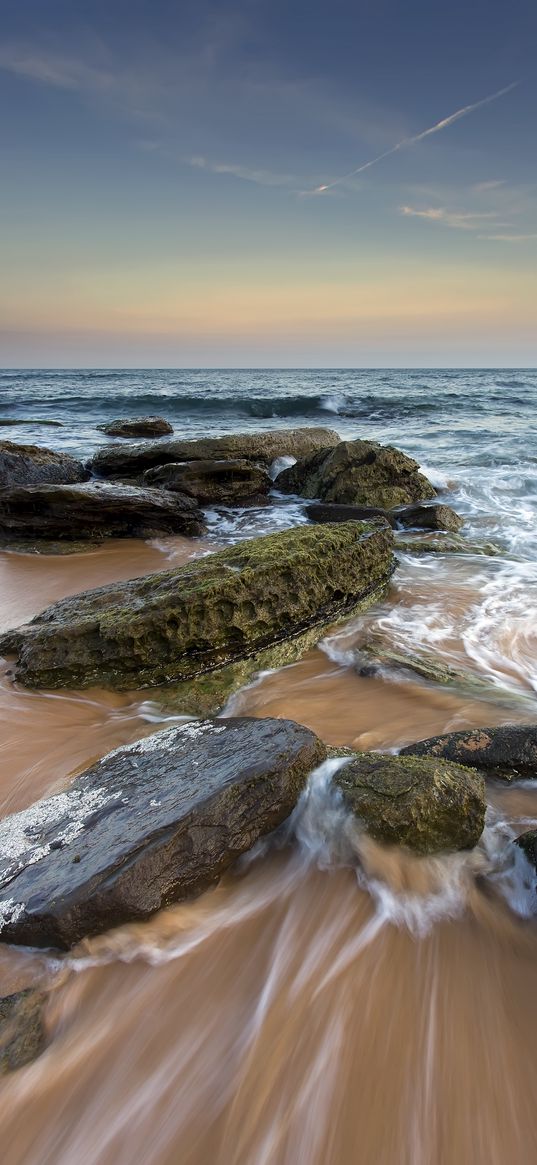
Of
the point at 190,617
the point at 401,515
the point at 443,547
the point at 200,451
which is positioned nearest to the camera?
the point at 190,617

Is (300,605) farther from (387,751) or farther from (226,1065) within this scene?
(226,1065)

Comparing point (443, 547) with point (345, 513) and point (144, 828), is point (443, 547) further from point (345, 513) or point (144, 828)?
point (144, 828)

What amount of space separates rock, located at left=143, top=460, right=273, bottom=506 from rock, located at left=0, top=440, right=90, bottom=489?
1443 millimetres

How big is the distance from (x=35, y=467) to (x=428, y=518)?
19.8 feet

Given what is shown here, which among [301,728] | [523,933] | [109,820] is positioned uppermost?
[301,728]

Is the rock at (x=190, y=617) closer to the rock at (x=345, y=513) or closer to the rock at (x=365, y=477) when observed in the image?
the rock at (x=345, y=513)

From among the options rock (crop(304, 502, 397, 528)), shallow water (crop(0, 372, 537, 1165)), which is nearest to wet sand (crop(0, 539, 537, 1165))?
shallow water (crop(0, 372, 537, 1165))

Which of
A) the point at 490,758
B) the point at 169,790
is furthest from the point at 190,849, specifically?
the point at 490,758

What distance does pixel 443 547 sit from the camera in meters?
6.52

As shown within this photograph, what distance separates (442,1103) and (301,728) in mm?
1286

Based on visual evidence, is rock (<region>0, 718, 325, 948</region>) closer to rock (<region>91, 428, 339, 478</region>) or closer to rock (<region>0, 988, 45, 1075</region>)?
rock (<region>0, 988, 45, 1075</region>)

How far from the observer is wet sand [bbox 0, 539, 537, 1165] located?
1.39 m

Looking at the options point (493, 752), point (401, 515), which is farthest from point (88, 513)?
point (493, 752)

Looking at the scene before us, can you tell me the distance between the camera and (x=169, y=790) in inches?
85.8
